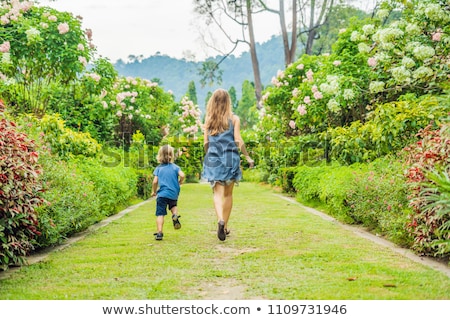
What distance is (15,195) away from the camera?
4.93 meters

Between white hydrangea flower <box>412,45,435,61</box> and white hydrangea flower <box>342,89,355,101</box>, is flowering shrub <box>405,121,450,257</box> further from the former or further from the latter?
white hydrangea flower <box>342,89,355,101</box>

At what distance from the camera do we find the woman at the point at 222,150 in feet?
22.0

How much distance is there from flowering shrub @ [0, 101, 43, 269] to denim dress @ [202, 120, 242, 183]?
2.17 m

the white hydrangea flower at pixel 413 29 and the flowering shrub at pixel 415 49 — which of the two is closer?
the flowering shrub at pixel 415 49

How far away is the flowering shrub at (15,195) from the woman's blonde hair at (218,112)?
7.63ft

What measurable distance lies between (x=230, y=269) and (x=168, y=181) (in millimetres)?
2588

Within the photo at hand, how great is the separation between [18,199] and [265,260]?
8.00ft

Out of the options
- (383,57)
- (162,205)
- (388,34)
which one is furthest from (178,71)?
(162,205)

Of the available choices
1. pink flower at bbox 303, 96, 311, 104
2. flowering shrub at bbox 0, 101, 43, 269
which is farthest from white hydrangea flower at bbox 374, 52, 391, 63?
flowering shrub at bbox 0, 101, 43, 269

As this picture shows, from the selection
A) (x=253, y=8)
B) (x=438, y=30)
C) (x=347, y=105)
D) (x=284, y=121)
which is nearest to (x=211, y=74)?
(x=253, y=8)

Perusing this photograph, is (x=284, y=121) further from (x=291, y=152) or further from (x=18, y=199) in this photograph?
(x=18, y=199)

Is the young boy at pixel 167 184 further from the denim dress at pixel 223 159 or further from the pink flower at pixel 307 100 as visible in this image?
the pink flower at pixel 307 100

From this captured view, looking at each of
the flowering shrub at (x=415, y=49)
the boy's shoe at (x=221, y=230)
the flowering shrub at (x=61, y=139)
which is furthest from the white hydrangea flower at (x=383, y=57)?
the flowering shrub at (x=61, y=139)

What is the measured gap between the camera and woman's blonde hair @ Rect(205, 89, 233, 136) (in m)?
6.81
